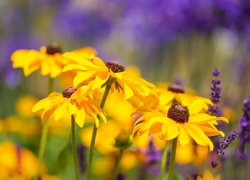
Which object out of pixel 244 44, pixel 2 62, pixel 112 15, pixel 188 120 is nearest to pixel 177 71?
pixel 112 15

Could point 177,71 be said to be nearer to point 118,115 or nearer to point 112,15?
point 112,15

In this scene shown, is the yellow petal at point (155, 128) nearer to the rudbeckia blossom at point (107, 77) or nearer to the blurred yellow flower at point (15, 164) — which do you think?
the rudbeckia blossom at point (107, 77)

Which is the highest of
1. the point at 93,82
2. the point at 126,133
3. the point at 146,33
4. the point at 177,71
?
the point at 93,82

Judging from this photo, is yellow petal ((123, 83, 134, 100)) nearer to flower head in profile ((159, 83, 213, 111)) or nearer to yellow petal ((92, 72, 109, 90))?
yellow petal ((92, 72, 109, 90))

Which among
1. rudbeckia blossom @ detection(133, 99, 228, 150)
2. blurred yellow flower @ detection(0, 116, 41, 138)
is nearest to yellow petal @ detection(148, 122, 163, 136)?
rudbeckia blossom @ detection(133, 99, 228, 150)

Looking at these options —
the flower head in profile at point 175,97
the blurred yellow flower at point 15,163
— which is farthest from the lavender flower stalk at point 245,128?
the blurred yellow flower at point 15,163
